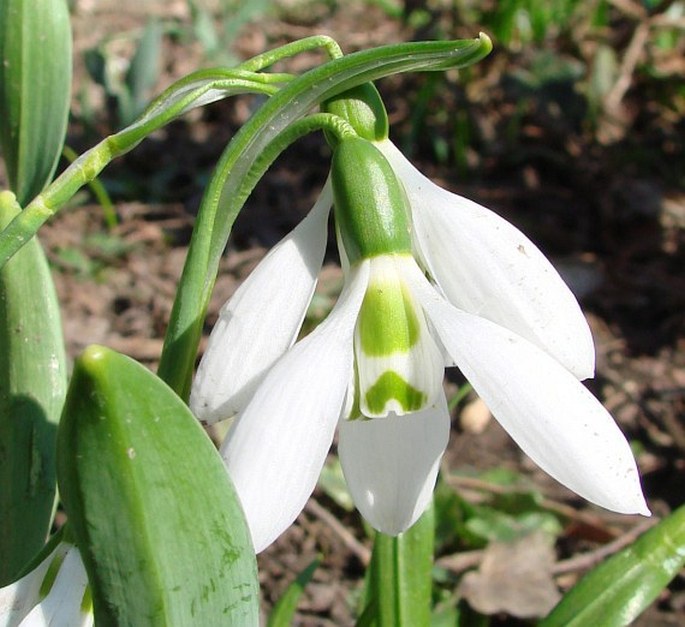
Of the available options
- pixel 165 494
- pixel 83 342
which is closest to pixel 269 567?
pixel 83 342

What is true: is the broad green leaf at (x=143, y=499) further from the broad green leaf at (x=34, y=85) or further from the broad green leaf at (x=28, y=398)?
the broad green leaf at (x=34, y=85)

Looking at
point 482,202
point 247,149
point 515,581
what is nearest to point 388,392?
point 247,149

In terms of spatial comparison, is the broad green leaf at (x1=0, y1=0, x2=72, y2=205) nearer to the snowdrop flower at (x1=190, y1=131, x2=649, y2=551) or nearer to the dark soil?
the snowdrop flower at (x1=190, y1=131, x2=649, y2=551)

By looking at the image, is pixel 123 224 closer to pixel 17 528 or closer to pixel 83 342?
pixel 83 342

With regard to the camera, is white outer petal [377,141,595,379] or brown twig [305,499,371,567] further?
brown twig [305,499,371,567]

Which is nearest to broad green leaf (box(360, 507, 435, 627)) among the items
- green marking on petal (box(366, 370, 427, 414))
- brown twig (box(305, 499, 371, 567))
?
green marking on petal (box(366, 370, 427, 414))
